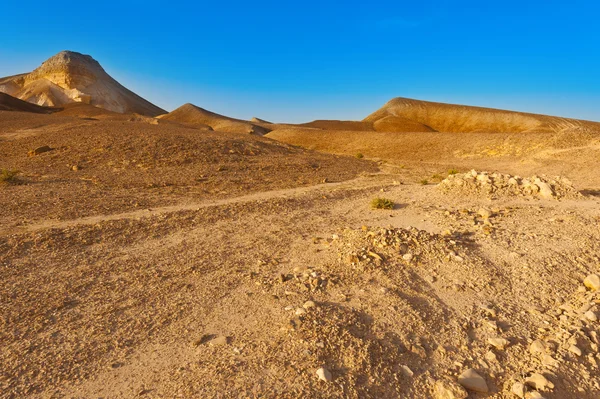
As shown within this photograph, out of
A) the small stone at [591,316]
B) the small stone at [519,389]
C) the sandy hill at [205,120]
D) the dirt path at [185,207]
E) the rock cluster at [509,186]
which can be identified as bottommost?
the dirt path at [185,207]

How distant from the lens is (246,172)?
686 inches

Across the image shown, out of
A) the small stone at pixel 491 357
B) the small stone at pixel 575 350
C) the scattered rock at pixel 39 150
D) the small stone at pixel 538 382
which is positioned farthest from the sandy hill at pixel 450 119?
the small stone at pixel 538 382

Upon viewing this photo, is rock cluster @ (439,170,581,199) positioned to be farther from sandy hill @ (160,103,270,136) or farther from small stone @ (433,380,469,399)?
sandy hill @ (160,103,270,136)

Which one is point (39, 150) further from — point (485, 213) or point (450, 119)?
point (450, 119)

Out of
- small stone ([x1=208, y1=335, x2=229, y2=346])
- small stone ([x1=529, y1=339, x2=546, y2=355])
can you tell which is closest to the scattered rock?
small stone ([x1=208, y1=335, x2=229, y2=346])

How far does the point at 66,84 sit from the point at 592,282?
89308 millimetres

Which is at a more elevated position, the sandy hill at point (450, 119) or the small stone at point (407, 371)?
the sandy hill at point (450, 119)

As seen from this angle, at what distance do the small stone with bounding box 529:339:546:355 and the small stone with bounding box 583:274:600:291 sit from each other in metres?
1.97

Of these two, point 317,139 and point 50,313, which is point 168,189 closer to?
point 50,313

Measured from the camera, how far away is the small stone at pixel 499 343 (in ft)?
13.2

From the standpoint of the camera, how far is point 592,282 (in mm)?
5367

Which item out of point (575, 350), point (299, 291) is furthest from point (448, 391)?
point (299, 291)

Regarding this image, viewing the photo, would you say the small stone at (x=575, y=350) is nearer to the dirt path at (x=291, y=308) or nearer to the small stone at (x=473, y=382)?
the dirt path at (x=291, y=308)

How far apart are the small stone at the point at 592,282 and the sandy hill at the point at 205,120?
2356 inches
